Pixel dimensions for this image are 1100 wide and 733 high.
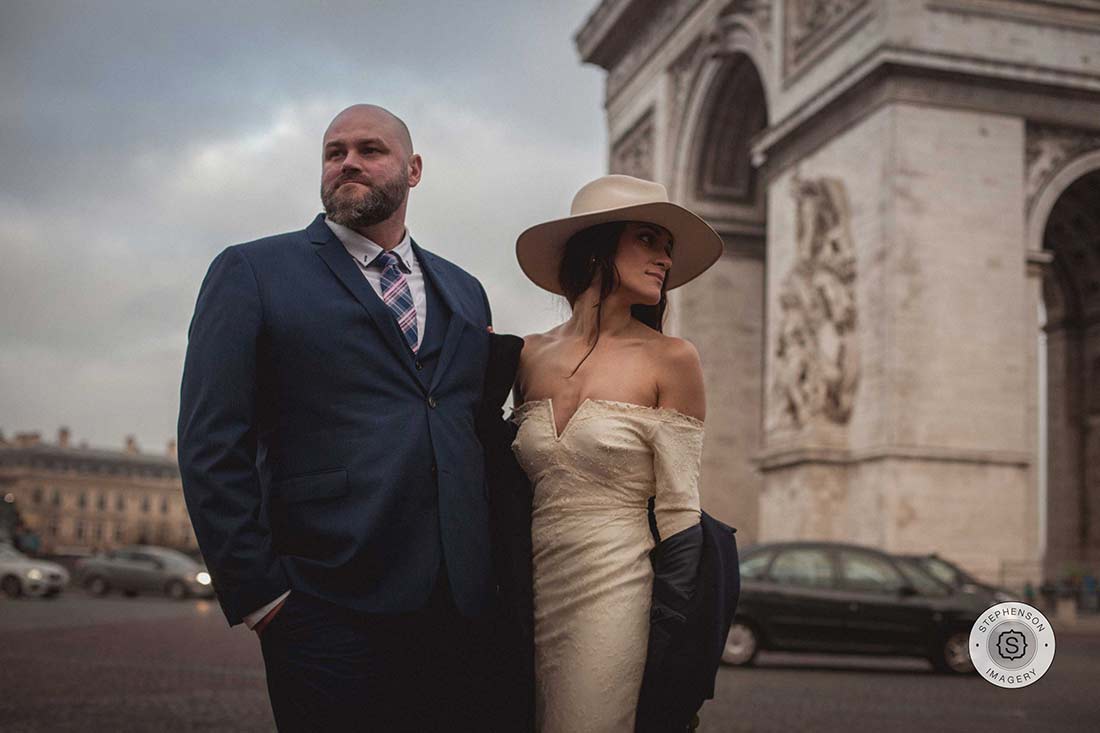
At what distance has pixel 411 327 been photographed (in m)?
3.42

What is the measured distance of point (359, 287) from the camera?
336 cm

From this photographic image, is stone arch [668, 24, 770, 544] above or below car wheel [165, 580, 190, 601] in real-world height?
above

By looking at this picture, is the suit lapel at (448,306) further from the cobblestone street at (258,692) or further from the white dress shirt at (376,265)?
the cobblestone street at (258,692)

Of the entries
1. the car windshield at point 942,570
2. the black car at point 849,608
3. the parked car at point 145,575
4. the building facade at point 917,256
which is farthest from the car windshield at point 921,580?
the parked car at point 145,575

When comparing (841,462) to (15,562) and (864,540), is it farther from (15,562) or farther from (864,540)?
(15,562)

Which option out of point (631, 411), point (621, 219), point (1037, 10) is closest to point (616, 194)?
point (621, 219)

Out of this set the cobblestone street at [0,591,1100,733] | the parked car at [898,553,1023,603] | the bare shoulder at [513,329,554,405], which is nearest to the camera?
the bare shoulder at [513,329,554,405]

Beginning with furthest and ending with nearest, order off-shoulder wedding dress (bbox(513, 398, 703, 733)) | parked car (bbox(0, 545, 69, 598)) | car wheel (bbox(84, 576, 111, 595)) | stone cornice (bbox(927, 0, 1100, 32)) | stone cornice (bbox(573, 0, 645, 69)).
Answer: stone cornice (bbox(573, 0, 645, 69)) < car wheel (bbox(84, 576, 111, 595)) < parked car (bbox(0, 545, 69, 598)) < stone cornice (bbox(927, 0, 1100, 32)) < off-shoulder wedding dress (bbox(513, 398, 703, 733))

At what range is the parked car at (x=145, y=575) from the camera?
31.5m

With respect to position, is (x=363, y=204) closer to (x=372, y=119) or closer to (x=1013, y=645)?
(x=372, y=119)

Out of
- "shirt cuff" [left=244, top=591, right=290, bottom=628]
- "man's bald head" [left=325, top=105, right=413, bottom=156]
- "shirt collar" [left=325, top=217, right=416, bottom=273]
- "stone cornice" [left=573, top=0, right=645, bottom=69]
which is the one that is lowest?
"shirt cuff" [left=244, top=591, right=290, bottom=628]

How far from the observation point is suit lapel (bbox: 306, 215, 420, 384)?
3.31 meters

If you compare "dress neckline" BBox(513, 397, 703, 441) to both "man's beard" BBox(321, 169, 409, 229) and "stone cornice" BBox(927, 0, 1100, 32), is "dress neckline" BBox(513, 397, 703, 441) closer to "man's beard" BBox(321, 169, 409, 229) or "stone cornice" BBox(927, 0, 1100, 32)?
"man's beard" BBox(321, 169, 409, 229)

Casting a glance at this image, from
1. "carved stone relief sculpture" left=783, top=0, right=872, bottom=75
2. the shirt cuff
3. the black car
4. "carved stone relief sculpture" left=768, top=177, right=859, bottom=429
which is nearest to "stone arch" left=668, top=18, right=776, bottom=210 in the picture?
"carved stone relief sculpture" left=783, top=0, right=872, bottom=75
